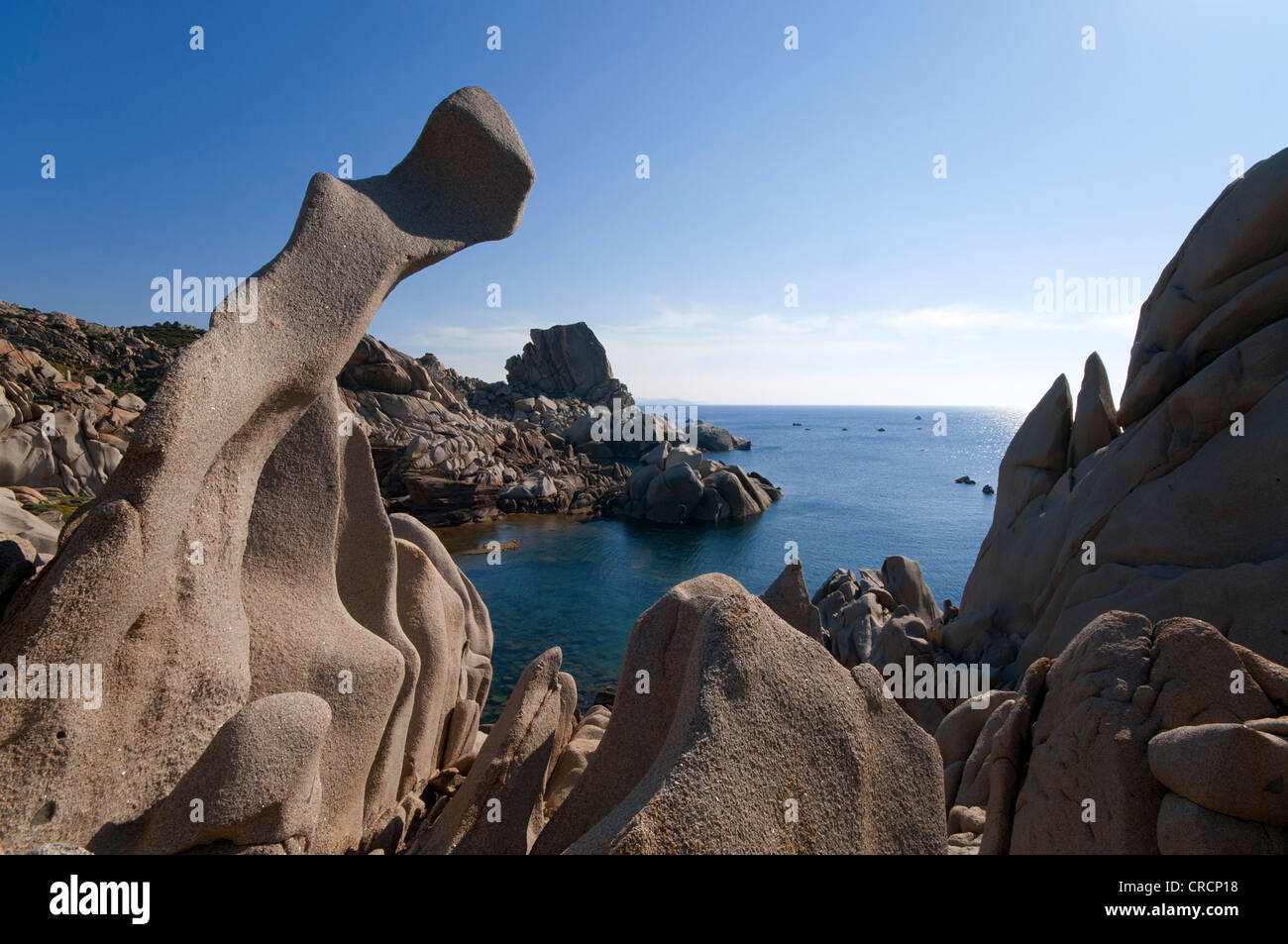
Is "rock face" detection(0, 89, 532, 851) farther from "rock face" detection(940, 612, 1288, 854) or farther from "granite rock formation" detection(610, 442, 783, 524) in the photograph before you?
"granite rock formation" detection(610, 442, 783, 524)

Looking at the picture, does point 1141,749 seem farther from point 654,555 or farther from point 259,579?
point 654,555

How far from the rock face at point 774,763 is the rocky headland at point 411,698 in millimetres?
11

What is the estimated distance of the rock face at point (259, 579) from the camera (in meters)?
2.93

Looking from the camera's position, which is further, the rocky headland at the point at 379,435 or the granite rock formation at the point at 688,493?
the granite rock formation at the point at 688,493

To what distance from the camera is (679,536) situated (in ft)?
110

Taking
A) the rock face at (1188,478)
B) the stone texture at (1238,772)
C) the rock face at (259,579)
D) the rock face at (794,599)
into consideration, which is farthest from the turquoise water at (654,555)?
the stone texture at (1238,772)

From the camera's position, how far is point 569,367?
83000 millimetres

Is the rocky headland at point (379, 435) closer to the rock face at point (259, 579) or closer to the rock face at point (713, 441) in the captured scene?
the rock face at point (259, 579)

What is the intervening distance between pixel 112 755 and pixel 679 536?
101 feet

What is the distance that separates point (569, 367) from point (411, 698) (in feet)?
262

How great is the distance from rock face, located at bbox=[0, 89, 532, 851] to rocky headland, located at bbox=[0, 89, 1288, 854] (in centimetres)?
1
